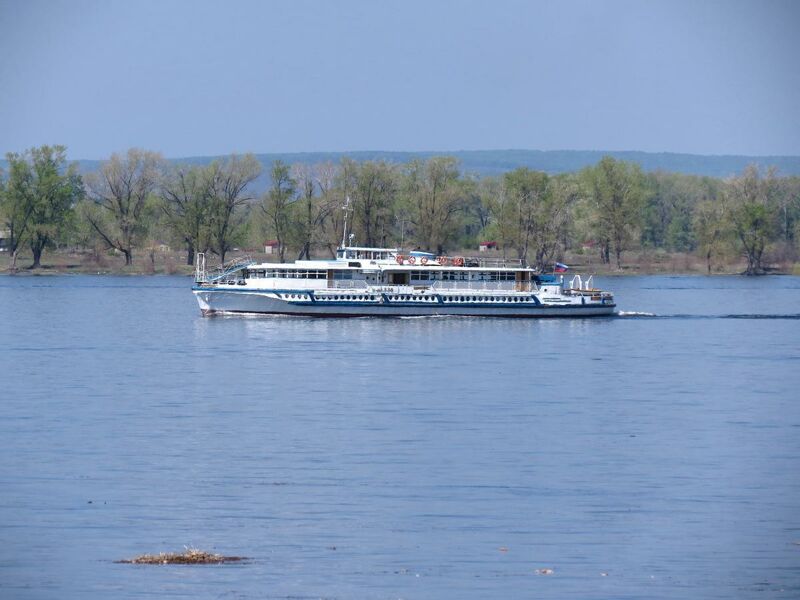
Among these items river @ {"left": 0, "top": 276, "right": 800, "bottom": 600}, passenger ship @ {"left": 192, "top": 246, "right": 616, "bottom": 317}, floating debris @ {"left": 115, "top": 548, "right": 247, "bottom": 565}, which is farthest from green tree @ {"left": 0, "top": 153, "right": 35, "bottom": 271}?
floating debris @ {"left": 115, "top": 548, "right": 247, "bottom": 565}

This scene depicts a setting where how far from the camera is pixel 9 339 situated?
73938mm

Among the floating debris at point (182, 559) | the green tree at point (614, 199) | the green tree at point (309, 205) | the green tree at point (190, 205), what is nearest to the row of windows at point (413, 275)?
the green tree at point (309, 205)

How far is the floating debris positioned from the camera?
82.7 ft

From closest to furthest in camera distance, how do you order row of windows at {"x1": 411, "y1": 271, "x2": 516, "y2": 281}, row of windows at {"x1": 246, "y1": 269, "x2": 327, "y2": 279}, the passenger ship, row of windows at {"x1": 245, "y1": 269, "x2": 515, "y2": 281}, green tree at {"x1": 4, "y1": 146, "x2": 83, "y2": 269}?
the passenger ship
row of windows at {"x1": 246, "y1": 269, "x2": 327, "y2": 279}
row of windows at {"x1": 245, "y1": 269, "x2": 515, "y2": 281}
row of windows at {"x1": 411, "y1": 271, "x2": 516, "y2": 281}
green tree at {"x1": 4, "y1": 146, "x2": 83, "y2": 269}

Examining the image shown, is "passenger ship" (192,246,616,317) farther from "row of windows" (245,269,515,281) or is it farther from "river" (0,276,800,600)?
"river" (0,276,800,600)

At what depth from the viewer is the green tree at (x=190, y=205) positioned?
151 metres

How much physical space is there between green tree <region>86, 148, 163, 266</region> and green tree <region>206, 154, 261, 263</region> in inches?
255

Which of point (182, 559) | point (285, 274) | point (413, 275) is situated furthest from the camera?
point (413, 275)

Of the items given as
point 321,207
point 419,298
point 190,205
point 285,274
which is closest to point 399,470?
point 285,274

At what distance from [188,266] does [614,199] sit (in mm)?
47538

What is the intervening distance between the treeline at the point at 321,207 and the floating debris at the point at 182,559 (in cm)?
12010

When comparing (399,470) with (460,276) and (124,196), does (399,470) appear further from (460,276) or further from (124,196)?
(124,196)

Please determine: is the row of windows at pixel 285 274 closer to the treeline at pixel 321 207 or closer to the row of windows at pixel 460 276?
the row of windows at pixel 460 276

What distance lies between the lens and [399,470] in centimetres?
3484
